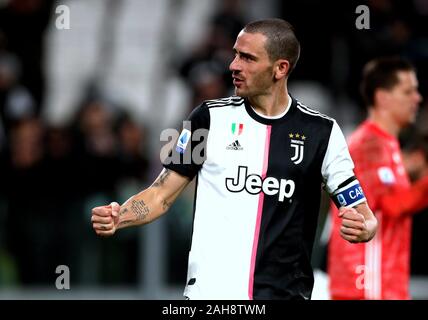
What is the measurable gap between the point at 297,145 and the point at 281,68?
41 centimetres

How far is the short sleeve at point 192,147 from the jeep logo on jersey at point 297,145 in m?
0.44

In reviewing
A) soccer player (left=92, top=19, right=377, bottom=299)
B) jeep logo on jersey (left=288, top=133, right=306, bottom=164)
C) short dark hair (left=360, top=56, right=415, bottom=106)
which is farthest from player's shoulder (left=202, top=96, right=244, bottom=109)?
short dark hair (left=360, top=56, right=415, bottom=106)

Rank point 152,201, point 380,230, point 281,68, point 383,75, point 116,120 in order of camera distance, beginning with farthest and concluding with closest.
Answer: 1. point 116,120
2. point 383,75
3. point 380,230
4. point 281,68
5. point 152,201

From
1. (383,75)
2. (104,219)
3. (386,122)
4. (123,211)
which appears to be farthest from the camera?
(383,75)

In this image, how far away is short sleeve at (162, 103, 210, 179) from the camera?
17.8 feet

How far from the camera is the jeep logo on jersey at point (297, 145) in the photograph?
17.8ft

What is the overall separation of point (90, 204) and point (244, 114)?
5.14 m

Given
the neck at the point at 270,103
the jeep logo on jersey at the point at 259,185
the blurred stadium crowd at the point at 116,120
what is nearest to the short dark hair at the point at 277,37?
the neck at the point at 270,103

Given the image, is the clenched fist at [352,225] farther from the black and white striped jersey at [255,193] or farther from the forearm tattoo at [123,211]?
the forearm tattoo at [123,211]

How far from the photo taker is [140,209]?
537cm

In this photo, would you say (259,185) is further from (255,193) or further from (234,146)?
(234,146)

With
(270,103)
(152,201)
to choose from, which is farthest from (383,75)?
(152,201)

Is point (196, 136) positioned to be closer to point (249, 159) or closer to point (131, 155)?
point (249, 159)

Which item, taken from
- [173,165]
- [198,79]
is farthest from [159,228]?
[173,165]
